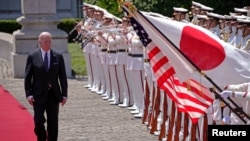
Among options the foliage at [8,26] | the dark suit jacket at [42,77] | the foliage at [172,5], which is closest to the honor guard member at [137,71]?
the dark suit jacket at [42,77]

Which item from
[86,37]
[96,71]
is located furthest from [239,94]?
[96,71]

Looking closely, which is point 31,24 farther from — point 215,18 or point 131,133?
point 215,18

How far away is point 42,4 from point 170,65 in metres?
13.5

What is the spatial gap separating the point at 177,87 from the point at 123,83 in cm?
678

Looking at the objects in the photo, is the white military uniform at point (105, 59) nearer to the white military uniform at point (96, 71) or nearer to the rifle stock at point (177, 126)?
the white military uniform at point (96, 71)

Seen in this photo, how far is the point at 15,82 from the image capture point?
22.2 meters

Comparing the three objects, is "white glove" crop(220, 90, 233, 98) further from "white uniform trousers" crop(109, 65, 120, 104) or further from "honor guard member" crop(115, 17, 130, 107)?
"white uniform trousers" crop(109, 65, 120, 104)

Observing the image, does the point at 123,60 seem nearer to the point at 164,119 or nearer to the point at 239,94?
the point at 164,119

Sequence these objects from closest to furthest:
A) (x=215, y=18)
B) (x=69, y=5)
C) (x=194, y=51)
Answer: (x=194, y=51) < (x=215, y=18) < (x=69, y=5)

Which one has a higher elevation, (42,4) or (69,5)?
(42,4)

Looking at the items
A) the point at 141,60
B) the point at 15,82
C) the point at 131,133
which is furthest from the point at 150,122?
Result: the point at 15,82


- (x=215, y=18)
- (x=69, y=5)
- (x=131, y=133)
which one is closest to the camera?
(x=215, y=18)

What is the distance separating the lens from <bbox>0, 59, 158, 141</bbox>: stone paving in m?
13.3

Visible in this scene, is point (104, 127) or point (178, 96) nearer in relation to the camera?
point (178, 96)
